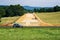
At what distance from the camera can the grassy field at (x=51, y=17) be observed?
21.9 feet

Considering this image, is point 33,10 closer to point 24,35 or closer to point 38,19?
point 38,19

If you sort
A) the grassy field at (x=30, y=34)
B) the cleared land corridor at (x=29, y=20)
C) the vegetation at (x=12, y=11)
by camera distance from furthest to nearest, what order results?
the vegetation at (x=12, y=11) → the cleared land corridor at (x=29, y=20) → the grassy field at (x=30, y=34)

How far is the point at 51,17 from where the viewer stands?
21.9 ft

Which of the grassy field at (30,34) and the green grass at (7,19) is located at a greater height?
the green grass at (7,19)

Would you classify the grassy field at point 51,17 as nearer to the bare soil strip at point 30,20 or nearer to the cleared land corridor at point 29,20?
the bare soil strip at point 30,20

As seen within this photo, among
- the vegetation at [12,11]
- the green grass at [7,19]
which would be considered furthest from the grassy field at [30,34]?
the vegetation at [12,11]

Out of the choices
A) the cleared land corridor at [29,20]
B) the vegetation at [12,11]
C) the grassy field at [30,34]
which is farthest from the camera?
the vegetation at [12,11]

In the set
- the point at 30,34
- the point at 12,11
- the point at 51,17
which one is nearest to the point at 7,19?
the point at 12,11

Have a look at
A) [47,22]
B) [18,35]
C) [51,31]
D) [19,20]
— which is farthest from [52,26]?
[18,35]

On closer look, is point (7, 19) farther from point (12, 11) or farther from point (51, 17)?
point (51, 17)

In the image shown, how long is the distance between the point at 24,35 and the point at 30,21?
1249mm

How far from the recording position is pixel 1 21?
6707 mm

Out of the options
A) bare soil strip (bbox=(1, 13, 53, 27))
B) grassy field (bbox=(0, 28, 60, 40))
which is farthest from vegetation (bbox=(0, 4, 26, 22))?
grassy field (bbox=(0, 28, 60, 40))

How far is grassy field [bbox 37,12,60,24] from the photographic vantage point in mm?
6660
